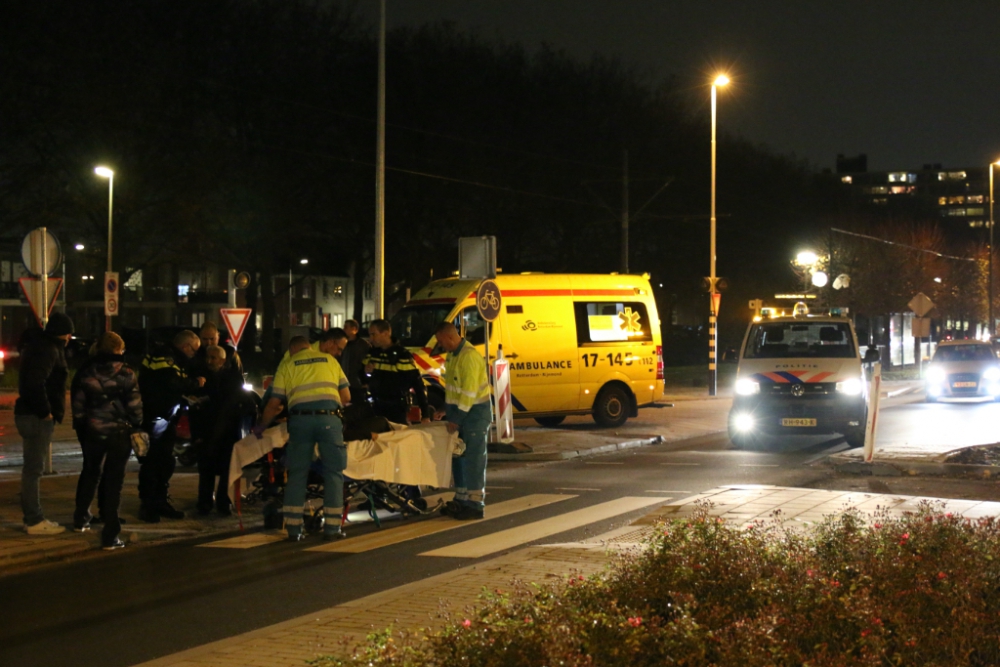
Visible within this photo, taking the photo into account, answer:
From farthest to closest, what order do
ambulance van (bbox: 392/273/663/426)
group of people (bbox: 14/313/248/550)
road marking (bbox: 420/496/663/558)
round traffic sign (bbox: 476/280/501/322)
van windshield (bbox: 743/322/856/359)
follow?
ambulance van (bbox: 392/273/663/426), van windshield (bbox: 743/322/856/359), round traffic sign (bbox: 476/280/501/322), group of people (bbox: 14/313/248/550), road marking (bbox: 420/496/663/558)

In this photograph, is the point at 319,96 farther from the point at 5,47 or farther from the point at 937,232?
the point at 937,232

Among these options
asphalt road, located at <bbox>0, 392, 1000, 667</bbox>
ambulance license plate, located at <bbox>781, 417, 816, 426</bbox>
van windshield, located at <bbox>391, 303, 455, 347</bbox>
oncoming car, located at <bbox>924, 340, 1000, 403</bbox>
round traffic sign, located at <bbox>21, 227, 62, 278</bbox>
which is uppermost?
round traffic sign, located at <bbox>21, 227, 62, 278</bbox>

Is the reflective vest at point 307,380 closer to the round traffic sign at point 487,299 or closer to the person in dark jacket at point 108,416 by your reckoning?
the person in dark jacket at point 108,416

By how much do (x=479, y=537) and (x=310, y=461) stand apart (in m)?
1.60

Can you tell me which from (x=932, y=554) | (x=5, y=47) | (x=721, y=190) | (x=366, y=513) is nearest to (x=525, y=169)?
(x=721, y=190)

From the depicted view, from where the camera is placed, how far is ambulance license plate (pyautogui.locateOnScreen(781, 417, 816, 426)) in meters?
18.5

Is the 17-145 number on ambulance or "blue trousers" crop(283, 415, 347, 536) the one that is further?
the 17-145 number on ambulance

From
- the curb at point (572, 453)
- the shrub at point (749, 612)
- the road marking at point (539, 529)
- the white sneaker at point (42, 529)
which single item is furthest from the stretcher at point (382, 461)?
the curb at point (572, 453)

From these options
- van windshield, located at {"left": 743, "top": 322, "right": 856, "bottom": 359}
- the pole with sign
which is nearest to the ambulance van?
van windshield, located at {"left": 743, "top": 322, "right": 856, "bottom": 359}

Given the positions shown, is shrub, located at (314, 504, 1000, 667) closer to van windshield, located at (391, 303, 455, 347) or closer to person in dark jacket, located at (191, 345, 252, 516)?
person in dark jacket, located at (191, 345, 252, 516)

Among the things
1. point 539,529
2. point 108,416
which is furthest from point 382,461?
point 108,416

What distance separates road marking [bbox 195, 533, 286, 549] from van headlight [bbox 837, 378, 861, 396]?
10.4 metres

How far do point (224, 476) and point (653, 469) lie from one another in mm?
6093

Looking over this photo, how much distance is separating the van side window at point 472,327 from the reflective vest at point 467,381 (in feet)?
28.9
